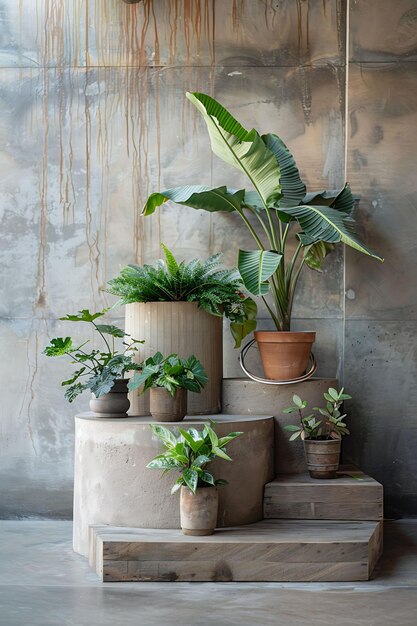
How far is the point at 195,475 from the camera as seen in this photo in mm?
4172

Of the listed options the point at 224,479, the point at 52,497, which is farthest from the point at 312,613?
the point at 52,497

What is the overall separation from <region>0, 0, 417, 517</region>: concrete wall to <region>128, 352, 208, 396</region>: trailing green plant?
1.12m

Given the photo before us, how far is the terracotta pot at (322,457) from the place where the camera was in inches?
191

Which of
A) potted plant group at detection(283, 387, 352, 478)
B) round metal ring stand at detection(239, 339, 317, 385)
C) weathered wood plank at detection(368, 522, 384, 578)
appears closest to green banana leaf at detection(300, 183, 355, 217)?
round metal ring stand at detection(239, 339, 317, 385)

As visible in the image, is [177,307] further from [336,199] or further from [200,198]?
[336,199]

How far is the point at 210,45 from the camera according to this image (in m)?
5.80

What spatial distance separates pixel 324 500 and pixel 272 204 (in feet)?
6.37

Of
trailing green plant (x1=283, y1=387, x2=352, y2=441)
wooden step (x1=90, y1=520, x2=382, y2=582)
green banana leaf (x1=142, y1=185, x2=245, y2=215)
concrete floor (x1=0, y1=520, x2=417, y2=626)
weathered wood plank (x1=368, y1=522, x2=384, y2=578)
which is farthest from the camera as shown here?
green banana leaf (x1=142, y1=185, x2=245, y2=215)

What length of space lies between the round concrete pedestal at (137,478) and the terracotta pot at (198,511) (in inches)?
8.2

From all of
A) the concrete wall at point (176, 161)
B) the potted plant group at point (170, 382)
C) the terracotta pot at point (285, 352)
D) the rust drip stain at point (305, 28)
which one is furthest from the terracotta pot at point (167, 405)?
the rust drip stain at point (305, 28)

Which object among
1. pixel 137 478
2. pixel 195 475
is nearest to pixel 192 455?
pixel 195 475

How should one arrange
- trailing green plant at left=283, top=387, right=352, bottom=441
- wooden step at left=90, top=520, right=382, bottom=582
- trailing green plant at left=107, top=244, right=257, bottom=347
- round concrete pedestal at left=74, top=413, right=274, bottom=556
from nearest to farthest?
1. wooden step at left=90, top=520, right=382, bottom=582
2. round concrete pedestal at left=74, top=413, right=274, bottom=556
3. trailing green plant at left=283, top=387, right=352, bottom=441
4. trailing green plant at left=107, top=244, right=257, bottom=347

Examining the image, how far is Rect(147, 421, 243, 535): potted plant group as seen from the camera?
4.21m

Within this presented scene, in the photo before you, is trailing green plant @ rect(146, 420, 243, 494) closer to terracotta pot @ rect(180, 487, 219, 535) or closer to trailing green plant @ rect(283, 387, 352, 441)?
terracotta pot @ rect(180, 487, 219, 535)
